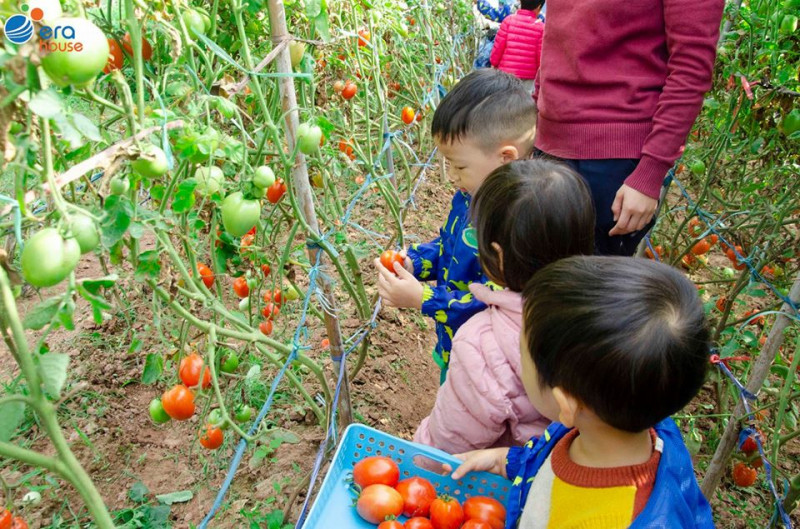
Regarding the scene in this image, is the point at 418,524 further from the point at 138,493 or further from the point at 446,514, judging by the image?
the point at 138,493

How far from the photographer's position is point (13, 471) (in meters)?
1.93

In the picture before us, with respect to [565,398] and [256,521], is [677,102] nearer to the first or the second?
[565,398]

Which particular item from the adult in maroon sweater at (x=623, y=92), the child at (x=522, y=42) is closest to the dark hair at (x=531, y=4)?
the child at (x=522, y=42)

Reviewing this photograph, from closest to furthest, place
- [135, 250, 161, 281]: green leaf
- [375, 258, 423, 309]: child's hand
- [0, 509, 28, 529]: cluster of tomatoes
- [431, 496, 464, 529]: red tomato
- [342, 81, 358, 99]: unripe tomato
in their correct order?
[135, 250, 161, 281]: green leaf < [0, 509, 28, 529]: cluster of tomatoes < [431, 496, 464, 529]: red tomato < [375, 258, 423, 309]: child's hand < [342, 81, 358, 99]: unripe tomato

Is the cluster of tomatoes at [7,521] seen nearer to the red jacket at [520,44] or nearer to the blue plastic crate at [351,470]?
the blue plastic crate at [351,470]

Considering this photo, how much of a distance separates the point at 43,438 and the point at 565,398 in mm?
1920

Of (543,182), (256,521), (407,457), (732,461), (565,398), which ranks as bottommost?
(732,461)

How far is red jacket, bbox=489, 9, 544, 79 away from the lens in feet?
10.6

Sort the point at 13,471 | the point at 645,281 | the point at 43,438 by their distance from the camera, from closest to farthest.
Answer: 1. the point at 645,281
2. the point at 13,471
3. the point at 43,438

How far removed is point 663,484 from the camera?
90cm

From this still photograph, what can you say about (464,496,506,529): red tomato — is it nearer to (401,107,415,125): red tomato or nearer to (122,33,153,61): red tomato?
(122,33,153,61): red tomato

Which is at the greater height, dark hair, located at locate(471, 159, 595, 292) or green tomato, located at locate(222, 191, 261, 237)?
green tomato, located at locate(222, 191, 261, 237)

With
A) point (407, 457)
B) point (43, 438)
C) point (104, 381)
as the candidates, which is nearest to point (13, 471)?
point (43, 438)

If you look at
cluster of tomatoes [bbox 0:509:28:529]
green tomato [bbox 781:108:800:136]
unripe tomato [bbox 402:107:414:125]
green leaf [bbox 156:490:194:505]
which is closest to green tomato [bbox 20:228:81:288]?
cluster of tomatoes [bbox 0:509:28:529]
